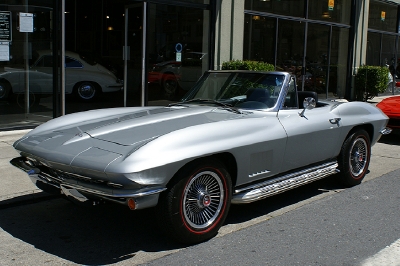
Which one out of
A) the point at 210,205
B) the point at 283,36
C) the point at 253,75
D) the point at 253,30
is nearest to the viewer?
the point at 210,205

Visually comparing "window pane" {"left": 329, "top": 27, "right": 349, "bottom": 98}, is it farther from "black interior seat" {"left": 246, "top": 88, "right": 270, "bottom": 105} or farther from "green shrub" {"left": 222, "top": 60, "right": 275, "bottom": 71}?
"black interior seat" {"left": 246, "top": 88, "right": 270, "bottom": 105}

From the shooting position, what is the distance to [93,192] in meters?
3.97

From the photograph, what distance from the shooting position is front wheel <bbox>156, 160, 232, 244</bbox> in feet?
13.4

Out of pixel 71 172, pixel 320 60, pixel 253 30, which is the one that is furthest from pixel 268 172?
pixel 320 60

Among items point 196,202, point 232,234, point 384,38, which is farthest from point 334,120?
point 384,38

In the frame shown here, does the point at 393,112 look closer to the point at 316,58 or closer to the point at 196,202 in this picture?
the point at 196,202

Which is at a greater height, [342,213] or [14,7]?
[14,7]

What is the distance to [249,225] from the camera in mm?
4969

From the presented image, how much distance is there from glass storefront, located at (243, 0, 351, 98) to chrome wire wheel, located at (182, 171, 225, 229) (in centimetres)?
914

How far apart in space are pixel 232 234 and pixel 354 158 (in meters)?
2.48

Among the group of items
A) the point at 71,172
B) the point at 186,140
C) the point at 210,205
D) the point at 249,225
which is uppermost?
the point at 186,140

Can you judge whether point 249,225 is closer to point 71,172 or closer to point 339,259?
point 339,259

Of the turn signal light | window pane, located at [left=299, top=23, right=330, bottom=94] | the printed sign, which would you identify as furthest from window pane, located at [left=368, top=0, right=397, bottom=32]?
the turn signal light

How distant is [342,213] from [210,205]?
1.70 meters
